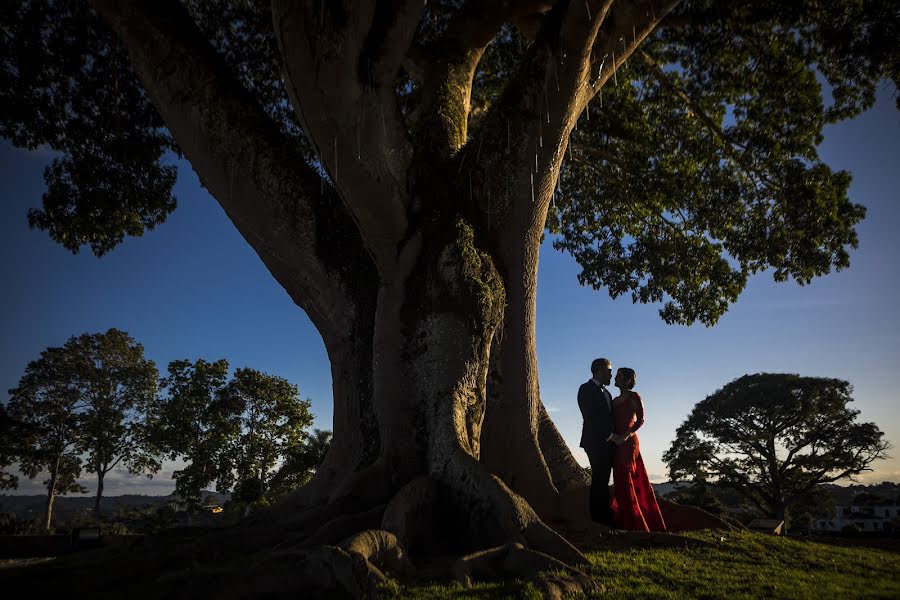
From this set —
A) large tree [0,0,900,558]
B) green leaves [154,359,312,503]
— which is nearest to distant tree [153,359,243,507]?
green leaves [154,359,312,503]

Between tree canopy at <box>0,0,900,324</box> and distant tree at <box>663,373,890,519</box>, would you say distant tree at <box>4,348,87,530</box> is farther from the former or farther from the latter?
distant tree at <box>663,373,890,519</box>

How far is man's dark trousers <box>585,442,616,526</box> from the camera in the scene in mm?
6043

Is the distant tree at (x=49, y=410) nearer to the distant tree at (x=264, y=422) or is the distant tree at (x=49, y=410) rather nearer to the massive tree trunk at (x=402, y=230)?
the distant tree at (x=264, y=422)

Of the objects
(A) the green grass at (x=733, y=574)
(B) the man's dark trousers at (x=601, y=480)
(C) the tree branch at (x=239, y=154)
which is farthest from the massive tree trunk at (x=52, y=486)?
(A) the green grass at (x=733, y=574)

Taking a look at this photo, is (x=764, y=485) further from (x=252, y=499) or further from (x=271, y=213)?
(x=271, y=213)

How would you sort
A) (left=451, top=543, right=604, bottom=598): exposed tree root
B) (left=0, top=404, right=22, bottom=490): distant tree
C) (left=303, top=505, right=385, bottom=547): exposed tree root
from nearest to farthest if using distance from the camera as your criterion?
A: (left=451, top=543, right=604, bottom=598): exposed tree root, (left=303, top=505, right=385, bottom=547): exposed tree root, (left=0, top=404, right=22, bottom=490): distant tree

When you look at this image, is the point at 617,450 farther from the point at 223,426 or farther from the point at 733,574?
the point at 223,426

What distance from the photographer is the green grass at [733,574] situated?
11.6 ft

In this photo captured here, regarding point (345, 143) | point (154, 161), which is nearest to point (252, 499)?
point (154, 161)

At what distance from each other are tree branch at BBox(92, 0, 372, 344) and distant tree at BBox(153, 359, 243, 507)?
21.8 m

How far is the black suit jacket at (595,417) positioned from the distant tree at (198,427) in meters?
23.9

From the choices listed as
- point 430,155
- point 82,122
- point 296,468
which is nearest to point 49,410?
point 296,468

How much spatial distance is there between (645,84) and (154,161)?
33.1 feet

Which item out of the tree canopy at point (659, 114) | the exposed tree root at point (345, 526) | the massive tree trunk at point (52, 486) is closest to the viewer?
the exposed tree root at point (345, 526)
